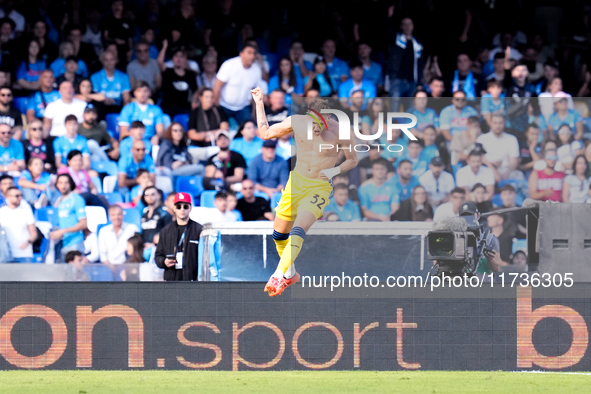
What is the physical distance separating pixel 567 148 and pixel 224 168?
470cm

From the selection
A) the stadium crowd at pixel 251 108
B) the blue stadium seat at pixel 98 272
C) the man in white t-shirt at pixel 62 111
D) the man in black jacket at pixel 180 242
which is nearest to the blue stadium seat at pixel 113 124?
the stadium crowd at pixel 251 108

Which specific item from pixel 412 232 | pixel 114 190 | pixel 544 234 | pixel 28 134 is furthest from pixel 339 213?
pixel 28 134

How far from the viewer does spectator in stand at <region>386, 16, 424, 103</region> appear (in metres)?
14.3

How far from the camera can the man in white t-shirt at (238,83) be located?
13719mm

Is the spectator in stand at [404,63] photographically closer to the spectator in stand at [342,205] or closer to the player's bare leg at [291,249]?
the spectator in stand at [342,205]

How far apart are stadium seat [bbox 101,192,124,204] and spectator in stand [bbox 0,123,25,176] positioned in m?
1.30

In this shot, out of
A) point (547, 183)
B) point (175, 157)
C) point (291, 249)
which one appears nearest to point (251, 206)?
point (175, 157)

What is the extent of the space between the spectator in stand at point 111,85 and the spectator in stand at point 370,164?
514 cm

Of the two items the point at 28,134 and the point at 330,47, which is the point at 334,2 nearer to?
the point at 330,47

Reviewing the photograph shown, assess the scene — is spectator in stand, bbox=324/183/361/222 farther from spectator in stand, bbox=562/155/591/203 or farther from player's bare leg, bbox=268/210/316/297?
spectator in stand, bbox=562/155/591/203

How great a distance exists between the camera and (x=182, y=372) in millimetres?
8883

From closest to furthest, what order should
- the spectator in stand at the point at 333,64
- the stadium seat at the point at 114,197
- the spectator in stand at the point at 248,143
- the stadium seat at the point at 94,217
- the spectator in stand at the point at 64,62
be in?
1. the stadium seat at the point at 94,217
2. the stadium seat at the point at 114,197
3. the spectator in stand at the point at 248,143
4. the spectator in stand at the point at 64,62
5. the spectator in stand at the point at 333,64

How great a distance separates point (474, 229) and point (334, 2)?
7.46 meters

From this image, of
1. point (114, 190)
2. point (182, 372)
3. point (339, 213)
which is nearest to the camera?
point (182, 372)
